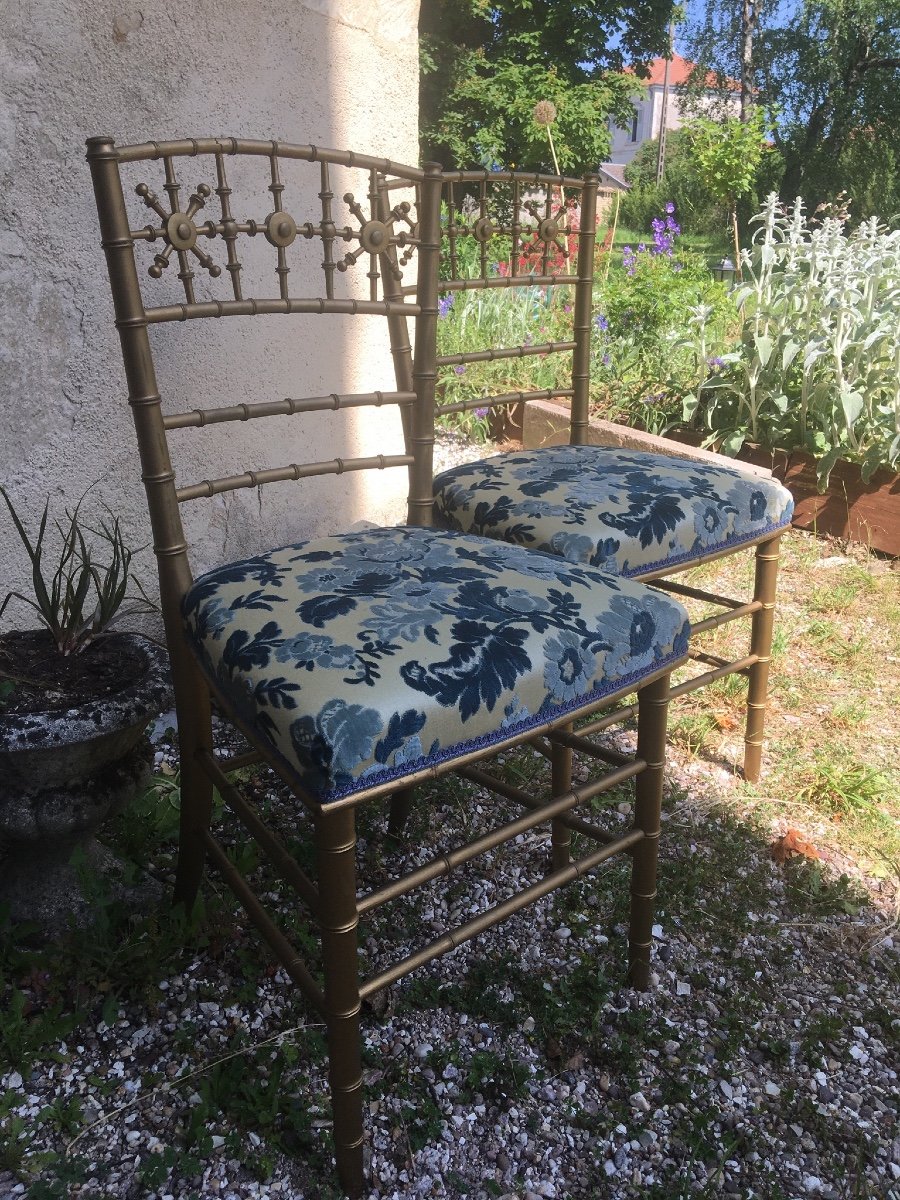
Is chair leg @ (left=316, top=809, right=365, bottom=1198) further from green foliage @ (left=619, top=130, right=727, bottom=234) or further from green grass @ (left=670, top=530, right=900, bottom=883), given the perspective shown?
green foliage @ (left=619, top=130, right=727, bottom=234)

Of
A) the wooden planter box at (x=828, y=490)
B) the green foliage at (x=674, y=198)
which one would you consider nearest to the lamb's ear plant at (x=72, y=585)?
the wooden planter box at (x=828, y=490)

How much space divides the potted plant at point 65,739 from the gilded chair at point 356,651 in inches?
5.2

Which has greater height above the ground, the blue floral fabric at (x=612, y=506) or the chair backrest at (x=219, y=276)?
the chair backrest at (x=219, y=276)

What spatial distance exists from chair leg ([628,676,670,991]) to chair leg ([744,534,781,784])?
0.62 m

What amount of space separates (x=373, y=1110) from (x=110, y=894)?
0.54 meters

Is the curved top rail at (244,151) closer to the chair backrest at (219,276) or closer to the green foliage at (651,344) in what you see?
the chair backrest at (219,276)

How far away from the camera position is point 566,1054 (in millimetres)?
1340

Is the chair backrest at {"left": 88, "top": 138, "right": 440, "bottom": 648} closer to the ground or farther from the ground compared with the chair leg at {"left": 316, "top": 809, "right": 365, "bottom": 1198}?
farther from the ground

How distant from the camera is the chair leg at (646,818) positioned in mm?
1331

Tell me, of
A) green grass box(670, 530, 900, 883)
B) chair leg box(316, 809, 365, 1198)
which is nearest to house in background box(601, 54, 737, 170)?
green grass box(670, 530, 900, 883)

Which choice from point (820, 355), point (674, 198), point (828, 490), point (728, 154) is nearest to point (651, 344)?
point (820, 355)

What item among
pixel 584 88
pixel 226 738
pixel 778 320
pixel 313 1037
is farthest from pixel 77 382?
pixel 584 88

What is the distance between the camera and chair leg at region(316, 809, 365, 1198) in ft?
3.22

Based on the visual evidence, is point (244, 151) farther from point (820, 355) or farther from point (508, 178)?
point (820, 355)
